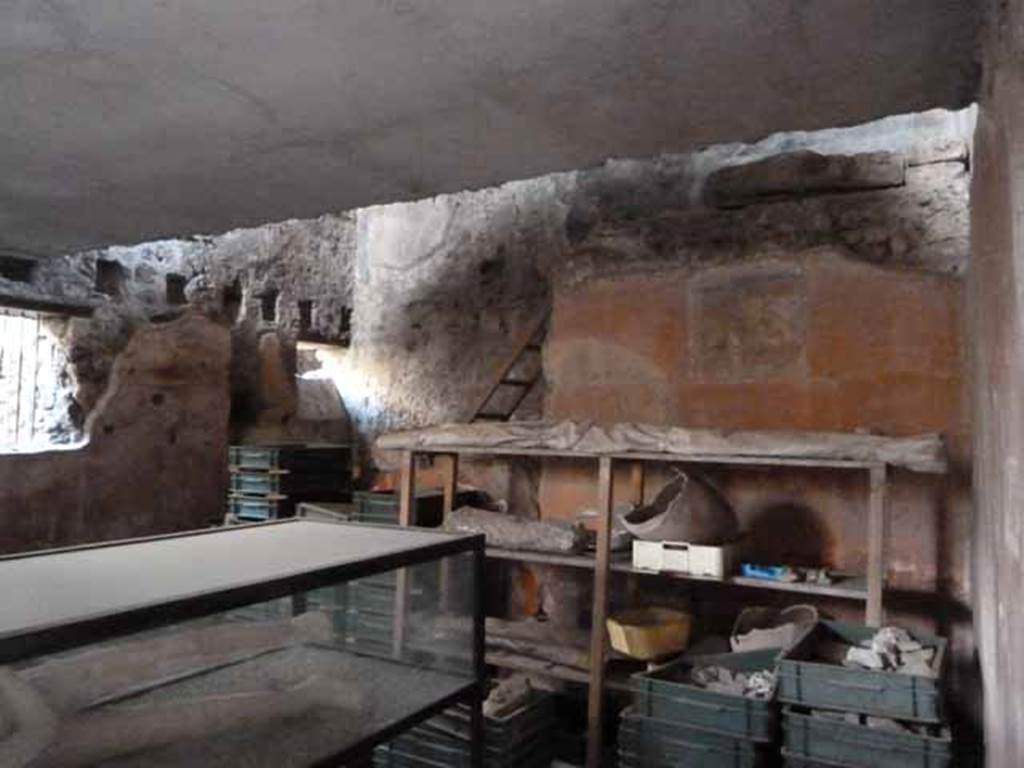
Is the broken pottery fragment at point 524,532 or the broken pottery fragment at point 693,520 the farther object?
the broken pottery fragment at point 524,532

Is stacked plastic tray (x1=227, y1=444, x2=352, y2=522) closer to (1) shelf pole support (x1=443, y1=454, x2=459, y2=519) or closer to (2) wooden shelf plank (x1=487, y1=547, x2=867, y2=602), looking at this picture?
(1) shelf pole support (x1=443, y1=454, x2=459, y2=519)

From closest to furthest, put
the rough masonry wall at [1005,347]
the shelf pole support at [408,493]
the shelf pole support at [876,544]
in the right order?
the rough masonry wall at [1005,347] < the shelf pole support at [876,544] < the shelf pole support at [408,493]

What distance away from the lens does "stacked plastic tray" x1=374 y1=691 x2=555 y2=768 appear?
9.53ft

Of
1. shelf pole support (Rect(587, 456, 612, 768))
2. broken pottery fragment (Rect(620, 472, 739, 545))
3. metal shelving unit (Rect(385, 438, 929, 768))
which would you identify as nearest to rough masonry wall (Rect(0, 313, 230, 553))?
metal shelving unit (Rect(385, 438, 929, 768))

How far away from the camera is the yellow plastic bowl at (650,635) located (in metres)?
3.35

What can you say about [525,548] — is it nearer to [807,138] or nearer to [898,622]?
[898,622]

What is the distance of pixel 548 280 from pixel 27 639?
175 inches

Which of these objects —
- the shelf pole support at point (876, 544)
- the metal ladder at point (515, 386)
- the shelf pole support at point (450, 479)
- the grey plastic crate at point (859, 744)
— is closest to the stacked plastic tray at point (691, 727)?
the grey plastic crate at point (859, 744)

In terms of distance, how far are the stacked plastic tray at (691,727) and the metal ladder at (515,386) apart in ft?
8.34

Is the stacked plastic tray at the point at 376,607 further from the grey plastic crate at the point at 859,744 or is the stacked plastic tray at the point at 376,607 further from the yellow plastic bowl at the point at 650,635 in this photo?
the grey plastic crate at the point at 859,744

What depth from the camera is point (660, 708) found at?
2848 mm

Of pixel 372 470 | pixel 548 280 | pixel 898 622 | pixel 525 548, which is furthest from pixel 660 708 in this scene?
pixel 372 470

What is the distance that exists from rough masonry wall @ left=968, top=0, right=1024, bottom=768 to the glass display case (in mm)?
1313

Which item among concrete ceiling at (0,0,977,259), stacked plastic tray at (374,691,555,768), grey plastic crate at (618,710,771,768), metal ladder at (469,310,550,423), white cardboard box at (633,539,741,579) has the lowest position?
stacked plastic tray at (374,691,555,768)
